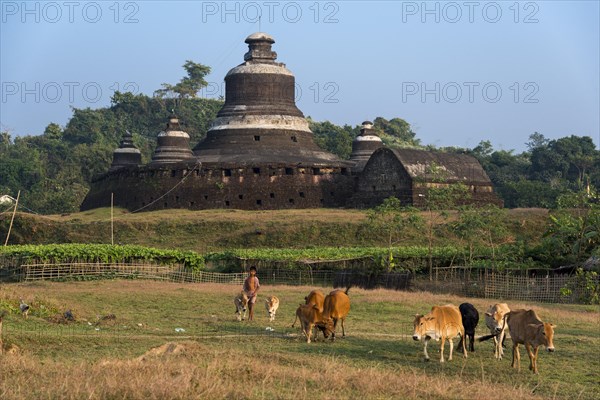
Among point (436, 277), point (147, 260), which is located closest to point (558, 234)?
point (436, 277)

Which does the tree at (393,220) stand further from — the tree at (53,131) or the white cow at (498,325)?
the tree at (53,131)

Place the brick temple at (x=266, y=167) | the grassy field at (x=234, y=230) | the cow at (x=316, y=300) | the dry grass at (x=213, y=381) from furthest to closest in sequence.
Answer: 1. the brick temple at (x=266, y=167)
2. the grassy field at (x=234, y=230)
3. the cow at (x=316, y=300)
4. the dry grass at (x=213, y=381)

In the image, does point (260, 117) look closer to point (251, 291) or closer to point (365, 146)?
point (365, 146)

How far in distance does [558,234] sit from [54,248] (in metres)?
21.3

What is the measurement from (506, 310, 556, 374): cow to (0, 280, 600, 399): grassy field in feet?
1.00

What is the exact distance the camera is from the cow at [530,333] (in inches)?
719

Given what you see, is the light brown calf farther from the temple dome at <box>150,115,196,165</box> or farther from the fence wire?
the temple dome at <box>150,115,196,165</box>

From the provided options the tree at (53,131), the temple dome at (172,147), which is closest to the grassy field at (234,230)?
the temple dome at (172,147)

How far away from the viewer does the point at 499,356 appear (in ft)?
65.8

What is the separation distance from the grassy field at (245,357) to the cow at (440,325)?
0.49m

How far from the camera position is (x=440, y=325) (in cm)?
1953

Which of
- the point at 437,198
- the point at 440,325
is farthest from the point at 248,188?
the point at 440,325

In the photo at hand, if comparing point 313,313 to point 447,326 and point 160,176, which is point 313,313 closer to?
point 447,326

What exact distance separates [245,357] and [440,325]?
4.06 meters
